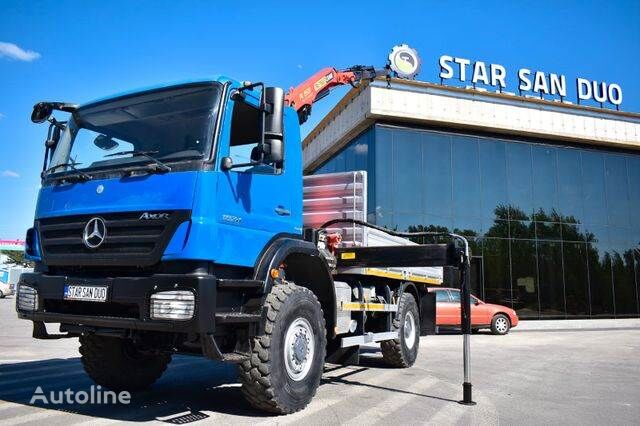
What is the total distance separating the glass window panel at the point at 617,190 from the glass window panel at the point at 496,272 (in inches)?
252

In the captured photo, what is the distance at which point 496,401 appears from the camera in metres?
5.99

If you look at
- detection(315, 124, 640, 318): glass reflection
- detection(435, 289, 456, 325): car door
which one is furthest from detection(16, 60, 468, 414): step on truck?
detection(315, 124, 640, 318): glass reflection

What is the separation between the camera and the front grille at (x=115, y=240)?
4227 mm

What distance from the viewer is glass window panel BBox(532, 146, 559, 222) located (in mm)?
22484

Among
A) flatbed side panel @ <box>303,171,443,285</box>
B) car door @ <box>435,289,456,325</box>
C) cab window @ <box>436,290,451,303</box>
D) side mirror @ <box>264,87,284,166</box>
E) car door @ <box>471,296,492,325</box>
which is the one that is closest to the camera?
side mirror @ <box>264,87,284,166</box>

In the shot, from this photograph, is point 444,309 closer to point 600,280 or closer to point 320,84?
point 320,84

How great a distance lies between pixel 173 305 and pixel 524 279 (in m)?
20.3

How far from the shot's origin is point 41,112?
18.4 feet

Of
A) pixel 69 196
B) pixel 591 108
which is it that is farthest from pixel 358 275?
pixel 591 108

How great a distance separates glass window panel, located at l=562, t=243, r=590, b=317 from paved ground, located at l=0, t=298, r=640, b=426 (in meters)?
12.9

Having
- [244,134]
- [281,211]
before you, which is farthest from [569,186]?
[244,134]

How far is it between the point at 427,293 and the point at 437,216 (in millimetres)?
11322

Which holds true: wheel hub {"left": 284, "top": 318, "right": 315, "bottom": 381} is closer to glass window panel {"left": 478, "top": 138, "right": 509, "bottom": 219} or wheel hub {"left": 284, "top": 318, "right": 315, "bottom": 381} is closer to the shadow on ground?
the shadow on ground

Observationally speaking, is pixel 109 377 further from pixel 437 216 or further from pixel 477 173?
pixel 477 173
